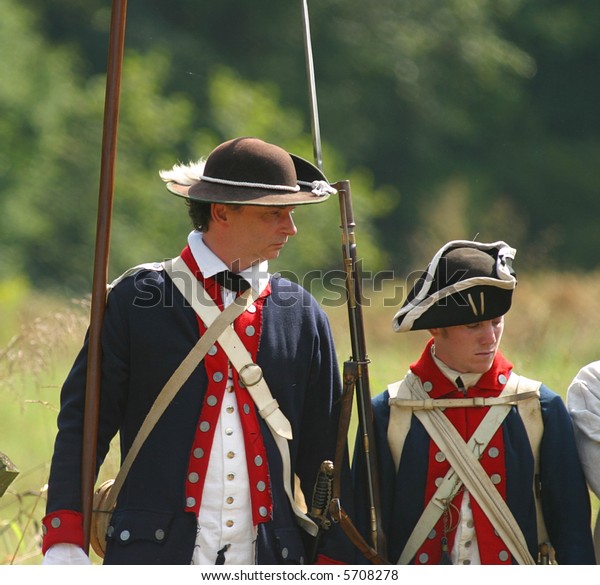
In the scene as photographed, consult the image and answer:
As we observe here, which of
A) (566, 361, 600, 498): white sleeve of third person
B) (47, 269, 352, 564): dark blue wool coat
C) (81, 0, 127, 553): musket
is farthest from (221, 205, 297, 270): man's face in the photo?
(566, 361, 600, 498): white sleeve of third person

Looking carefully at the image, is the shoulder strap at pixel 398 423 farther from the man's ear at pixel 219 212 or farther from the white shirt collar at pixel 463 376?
the man's ear at pixel 219 212

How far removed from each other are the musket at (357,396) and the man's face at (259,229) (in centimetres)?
20

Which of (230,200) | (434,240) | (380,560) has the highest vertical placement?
(230,200)

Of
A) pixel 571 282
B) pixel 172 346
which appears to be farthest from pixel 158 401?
pixel 571 282

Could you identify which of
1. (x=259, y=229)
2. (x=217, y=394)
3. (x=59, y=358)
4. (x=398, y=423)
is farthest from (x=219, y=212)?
(x=59, y=358)

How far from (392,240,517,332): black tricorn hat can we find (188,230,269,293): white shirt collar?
46cm

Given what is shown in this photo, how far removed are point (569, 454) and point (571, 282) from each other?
9.50m

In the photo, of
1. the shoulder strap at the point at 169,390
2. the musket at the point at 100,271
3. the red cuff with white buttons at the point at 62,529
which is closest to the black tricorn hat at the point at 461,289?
the shoulder strap at the point at 169,390

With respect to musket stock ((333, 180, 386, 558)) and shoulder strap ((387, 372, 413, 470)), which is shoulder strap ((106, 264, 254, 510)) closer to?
musket stock ((333, 180, 386, 558))

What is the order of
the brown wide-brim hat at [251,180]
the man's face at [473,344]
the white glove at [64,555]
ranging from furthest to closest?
the man's face at [473,344] < the brown wide-brim hat at [251,180] < the white glove at [64,555]

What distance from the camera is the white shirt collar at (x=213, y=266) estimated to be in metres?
3.64

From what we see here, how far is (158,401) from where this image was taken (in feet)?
11.5

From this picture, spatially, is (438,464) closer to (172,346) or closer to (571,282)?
(172,346)

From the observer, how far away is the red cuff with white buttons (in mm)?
3410
